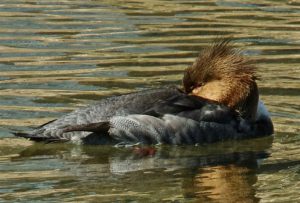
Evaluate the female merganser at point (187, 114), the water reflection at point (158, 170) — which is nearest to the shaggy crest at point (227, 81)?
the female merganser at point (187, 114)

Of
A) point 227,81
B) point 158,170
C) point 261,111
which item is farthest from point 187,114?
point 158,170

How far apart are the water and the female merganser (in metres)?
0.14

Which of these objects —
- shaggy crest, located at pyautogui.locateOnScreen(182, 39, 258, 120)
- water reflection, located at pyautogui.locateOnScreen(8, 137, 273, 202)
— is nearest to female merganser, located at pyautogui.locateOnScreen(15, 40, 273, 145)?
shaggy crest, located at pyautogui.locateOnScreen(182, 39, 258, 120)

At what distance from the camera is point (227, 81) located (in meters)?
12.0

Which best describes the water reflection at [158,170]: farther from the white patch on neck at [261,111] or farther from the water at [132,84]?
the white patch on neck at [261,111]

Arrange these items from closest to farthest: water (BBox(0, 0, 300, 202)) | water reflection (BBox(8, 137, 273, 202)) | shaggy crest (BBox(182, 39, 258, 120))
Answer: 1. water reflection (BBox(8, 137, 273, 202))
2. water (BBox(0, 0, 300, 202))
3. shaggy crest (BBox(182, 39, 258, 120))

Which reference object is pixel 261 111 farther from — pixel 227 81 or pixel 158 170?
pixel 158 170

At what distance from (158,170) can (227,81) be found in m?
1.85

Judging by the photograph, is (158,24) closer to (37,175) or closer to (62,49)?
(62,49)

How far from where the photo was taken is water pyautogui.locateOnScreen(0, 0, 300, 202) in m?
9.83

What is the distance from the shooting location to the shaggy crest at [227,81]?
1189cm

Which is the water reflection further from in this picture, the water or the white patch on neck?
the white patch on neck

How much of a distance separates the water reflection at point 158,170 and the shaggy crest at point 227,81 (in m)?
0.43

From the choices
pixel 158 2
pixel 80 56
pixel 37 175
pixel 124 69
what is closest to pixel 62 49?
pixel 80 56
